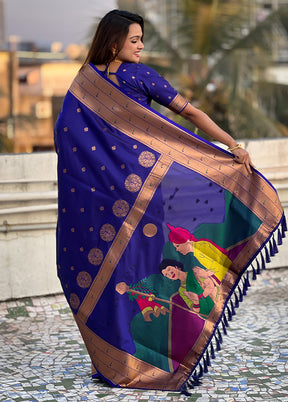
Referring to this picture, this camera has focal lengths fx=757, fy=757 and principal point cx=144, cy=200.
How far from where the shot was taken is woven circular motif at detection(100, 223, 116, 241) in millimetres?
3418

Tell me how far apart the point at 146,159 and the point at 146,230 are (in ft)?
1.05

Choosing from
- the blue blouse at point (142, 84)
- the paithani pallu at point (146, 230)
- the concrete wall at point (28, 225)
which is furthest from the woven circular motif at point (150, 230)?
the concrete wall at point (28, 225)

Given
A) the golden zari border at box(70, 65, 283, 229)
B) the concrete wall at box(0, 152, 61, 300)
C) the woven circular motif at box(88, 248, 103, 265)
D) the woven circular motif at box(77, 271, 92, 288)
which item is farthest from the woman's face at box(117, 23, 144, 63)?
the concrete wall at box(0, 152, 61, 300)

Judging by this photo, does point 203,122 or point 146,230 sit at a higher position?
point 203,122

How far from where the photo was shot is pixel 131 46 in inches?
134

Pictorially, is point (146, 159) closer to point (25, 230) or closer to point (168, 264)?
point (168, 264)

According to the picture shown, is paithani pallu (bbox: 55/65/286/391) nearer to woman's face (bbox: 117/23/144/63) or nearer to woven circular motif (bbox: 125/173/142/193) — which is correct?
woven circular motif (bbox: 125/173/142/193)

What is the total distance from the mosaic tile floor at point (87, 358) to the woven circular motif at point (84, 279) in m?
0.48

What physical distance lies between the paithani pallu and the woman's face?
15 cm

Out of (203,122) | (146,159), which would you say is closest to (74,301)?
(146,159)

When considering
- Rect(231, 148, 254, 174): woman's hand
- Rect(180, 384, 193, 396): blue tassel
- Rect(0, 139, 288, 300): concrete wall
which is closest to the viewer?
Rect(180, 384, 193, 396): blue tassel

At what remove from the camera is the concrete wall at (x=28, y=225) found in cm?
519

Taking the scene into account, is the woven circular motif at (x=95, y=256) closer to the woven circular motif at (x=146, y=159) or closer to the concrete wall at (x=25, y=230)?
the woven circular motif at (x=146, y=159)

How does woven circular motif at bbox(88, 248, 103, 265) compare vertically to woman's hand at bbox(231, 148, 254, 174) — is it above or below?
below
